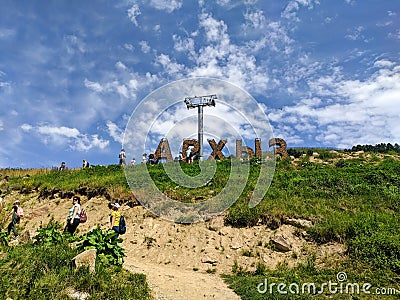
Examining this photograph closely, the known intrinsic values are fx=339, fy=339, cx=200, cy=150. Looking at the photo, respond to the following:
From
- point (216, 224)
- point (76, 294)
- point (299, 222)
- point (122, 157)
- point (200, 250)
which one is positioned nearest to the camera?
point (76, 294)

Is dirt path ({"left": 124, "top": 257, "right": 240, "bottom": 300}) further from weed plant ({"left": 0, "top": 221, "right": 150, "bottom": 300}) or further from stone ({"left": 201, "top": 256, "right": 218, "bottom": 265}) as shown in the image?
stone ({"left": 201, "top": 256, "right": 218, "bottom": 265})

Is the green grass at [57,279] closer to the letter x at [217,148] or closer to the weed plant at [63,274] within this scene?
the weed plant at [63,274]

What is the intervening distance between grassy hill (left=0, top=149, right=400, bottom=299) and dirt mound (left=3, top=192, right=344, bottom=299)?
45 centimetres

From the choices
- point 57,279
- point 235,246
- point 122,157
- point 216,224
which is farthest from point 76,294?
point 122,157

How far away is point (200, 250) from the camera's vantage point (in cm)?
1306

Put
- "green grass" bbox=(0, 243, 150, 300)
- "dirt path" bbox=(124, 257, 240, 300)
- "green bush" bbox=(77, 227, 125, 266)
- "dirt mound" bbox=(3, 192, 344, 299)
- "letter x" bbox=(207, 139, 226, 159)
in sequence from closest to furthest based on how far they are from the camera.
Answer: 1. "green grass" bbox=(0, 243, 150, 300)
2. "dirt path" bbox=(124, 257, 240, 300)
3. "green bush" bbox=(77, 227, 125, 266)
4. "dirt mound" bbox=(3, 192, 344, 299)
5. "letter x" bbox=(207, 139, 226, 159)

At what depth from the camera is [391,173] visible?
18844mm

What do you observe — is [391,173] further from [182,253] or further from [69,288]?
[69,288]

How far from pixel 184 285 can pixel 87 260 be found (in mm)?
2724

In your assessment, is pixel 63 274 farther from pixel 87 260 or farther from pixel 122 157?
pixel 122 157

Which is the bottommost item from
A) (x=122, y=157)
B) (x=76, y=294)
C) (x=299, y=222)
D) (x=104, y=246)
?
(x=76, y=294)

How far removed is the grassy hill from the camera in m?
9.89

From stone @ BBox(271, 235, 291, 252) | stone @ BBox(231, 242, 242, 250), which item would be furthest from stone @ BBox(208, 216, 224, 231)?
stone @ BBox(271, 235, 291, 252)

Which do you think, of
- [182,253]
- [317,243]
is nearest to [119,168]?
[182,253]
